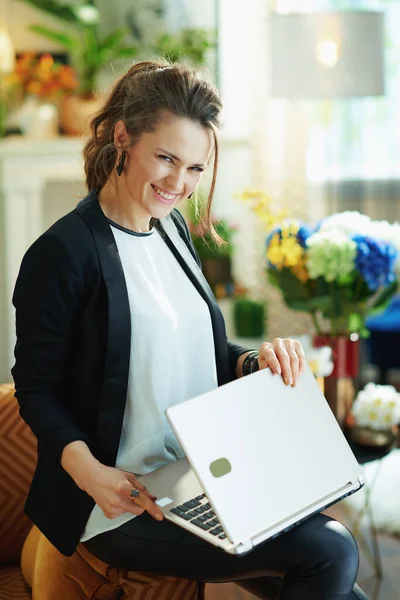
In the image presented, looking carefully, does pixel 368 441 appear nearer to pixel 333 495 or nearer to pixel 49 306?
pixel 333 495

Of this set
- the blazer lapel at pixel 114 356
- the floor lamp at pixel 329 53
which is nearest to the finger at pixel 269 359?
the blazer lapel at pixel 114 356

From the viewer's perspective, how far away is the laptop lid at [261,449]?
1.05 m

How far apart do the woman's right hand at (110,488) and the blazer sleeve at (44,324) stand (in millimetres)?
58

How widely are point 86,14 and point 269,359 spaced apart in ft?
9.41

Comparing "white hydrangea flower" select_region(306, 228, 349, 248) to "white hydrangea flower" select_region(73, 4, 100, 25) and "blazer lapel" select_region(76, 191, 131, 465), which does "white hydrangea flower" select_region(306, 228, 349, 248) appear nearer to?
"blazer lapel" select_region(76, 191, 131, 465)

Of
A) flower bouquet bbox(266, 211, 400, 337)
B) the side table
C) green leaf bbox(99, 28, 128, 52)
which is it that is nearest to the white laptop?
the side table

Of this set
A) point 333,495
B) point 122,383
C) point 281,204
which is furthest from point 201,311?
point 281,204

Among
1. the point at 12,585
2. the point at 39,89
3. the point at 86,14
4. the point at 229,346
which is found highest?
the point at 86,14

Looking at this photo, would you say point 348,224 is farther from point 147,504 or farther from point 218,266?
point 218,266

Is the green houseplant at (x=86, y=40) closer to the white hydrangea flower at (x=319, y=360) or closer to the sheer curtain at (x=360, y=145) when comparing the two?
the sheer curtain at (x=360, y=145)

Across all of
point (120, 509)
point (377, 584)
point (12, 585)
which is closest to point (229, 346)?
point (120, 509)

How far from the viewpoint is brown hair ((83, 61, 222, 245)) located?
131 cm

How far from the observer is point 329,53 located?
270 centimetres

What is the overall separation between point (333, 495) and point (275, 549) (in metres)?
0.12
